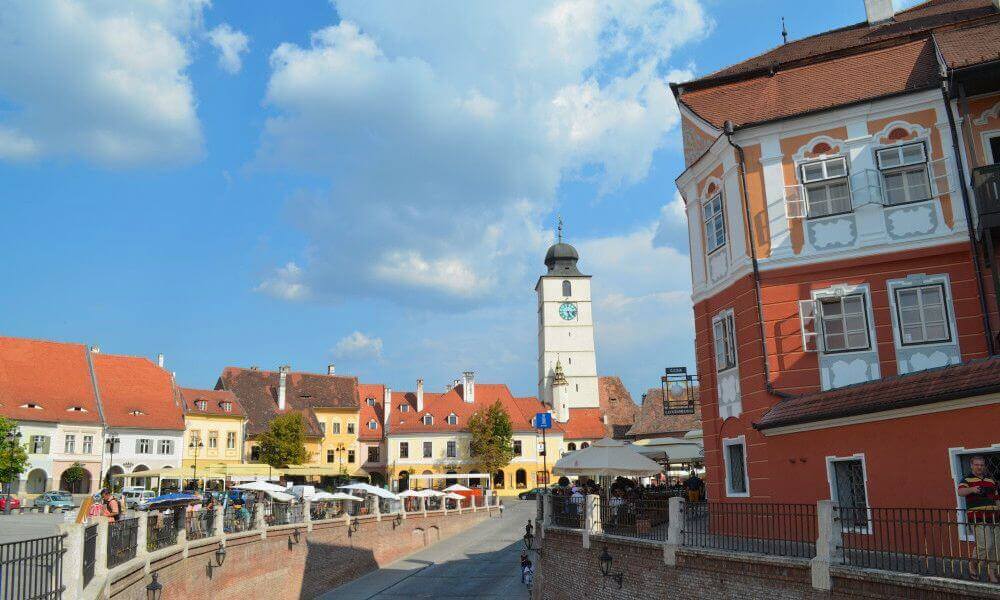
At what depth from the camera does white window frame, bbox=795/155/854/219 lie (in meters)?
17.6

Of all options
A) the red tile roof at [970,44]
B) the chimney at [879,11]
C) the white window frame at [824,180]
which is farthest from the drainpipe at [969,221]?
the chimney at [879,11]

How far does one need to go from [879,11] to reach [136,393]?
55.4 m

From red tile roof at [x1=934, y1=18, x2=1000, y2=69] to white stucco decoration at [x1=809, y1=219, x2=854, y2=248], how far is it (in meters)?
3.72

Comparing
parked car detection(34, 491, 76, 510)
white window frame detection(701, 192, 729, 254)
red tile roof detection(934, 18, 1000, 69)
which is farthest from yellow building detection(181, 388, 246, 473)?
red tile roof detection(934, 18, 1000, 69)

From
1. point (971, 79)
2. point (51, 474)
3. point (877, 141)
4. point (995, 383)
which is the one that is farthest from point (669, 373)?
point (51, 474)

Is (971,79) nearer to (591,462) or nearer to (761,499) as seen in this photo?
(761,499)

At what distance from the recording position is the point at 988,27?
1758cm

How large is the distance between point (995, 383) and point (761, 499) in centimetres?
627

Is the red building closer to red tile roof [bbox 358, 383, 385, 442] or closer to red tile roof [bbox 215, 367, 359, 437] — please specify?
red tile roof [bbox 215, 367, 359, 437]

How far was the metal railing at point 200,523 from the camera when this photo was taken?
72.7 feet

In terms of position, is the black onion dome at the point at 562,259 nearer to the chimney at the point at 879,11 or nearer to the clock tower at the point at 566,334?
the clock tower at the point at 566,334

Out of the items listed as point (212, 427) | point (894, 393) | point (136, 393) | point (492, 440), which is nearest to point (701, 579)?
point (894, 393)

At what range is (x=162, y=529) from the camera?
1955 centimetres

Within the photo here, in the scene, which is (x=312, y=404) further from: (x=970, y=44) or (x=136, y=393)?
(x=970, y=44)
